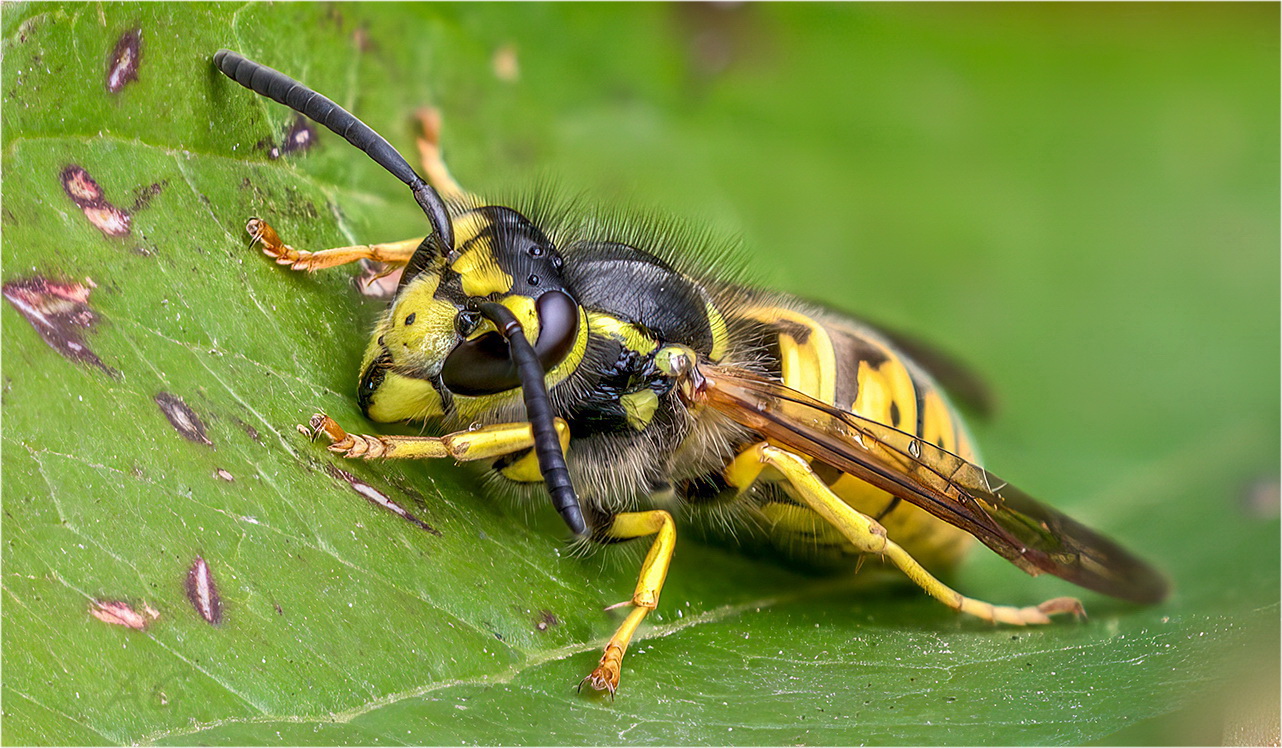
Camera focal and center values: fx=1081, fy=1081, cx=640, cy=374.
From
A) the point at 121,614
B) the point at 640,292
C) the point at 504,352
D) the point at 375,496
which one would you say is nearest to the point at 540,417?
the point at 504,352

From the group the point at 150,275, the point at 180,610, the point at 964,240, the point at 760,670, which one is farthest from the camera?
the point at 964,240

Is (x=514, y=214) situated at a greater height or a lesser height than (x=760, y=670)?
greater

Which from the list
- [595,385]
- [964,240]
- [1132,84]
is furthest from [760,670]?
[1132,84]

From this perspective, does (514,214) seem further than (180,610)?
Yes

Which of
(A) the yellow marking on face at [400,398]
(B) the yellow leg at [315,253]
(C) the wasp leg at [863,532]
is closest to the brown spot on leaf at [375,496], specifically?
(A) the yellow marking on face at [400,398]

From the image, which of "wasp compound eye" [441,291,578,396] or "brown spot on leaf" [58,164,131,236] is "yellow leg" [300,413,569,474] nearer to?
"wasp compound eye" [441,291,578,396]

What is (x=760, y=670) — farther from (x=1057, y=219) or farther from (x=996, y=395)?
(x=1057, y=219)
